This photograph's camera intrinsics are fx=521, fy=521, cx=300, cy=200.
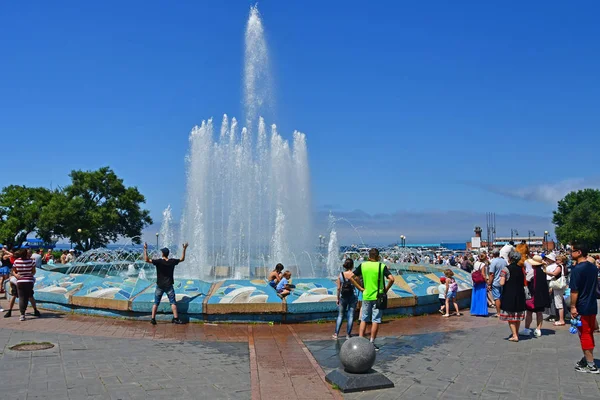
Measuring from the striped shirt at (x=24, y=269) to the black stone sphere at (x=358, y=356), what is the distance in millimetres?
7827

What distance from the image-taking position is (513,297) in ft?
28.7

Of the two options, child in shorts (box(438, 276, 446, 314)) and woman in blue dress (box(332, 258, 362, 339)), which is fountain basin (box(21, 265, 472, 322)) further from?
woman in blue dress (box(332, 258, 362, 339))

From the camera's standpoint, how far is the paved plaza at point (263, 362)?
5.88 meters

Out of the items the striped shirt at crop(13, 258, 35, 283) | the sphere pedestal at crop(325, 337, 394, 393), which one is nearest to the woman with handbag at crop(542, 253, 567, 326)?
the sphere pedestal at crop(325, 337, 394, 393)

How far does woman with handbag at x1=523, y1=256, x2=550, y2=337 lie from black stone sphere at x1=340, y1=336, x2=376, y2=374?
465cm

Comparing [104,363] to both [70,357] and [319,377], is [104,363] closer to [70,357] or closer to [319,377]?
[70,357]

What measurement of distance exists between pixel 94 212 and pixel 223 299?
136ft

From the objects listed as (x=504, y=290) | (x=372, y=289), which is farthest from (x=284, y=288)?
(x=504, y=290)

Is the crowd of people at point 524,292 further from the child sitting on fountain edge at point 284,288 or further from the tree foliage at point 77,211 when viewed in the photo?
the tree foliage at point 77,211

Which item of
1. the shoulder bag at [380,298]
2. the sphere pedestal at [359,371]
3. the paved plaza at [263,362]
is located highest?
the shoulder bag at [380,298]

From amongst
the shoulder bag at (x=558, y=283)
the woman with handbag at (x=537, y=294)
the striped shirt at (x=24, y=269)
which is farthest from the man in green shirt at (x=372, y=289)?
the striped shirt at (x=24, y=269)

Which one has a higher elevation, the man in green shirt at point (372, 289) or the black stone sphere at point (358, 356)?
the man in green shirt at point (372, 289)

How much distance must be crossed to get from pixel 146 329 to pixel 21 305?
2.92m

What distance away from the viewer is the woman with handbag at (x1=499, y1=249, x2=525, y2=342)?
8.71 m
